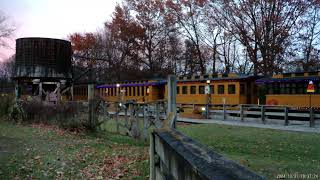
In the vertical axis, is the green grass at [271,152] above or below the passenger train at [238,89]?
below

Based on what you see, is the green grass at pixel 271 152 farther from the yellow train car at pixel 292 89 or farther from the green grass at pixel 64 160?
A: the yellow train car at pixel 292 89

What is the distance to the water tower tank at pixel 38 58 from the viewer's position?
1271 inches

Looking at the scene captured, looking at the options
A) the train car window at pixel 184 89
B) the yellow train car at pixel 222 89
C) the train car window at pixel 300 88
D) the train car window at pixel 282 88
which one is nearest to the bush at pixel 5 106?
the yellow train car at pixel 222 89

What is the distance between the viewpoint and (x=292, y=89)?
79.6 feet

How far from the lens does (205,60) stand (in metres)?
49.8

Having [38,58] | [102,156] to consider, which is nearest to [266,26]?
[38,58]

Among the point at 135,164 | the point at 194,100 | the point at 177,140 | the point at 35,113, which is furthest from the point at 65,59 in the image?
the point at 177,140

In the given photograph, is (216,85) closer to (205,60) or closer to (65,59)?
(65,59)

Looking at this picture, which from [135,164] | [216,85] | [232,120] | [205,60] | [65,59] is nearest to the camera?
[135,164]

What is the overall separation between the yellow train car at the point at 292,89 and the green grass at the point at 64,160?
15.6 m

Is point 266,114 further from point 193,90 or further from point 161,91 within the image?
point 161,91

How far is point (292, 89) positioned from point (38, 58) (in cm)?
2104

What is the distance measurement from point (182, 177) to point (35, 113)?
1740 cm

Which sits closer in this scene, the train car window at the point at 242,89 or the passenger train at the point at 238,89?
the passenger train at the point at 238,89
